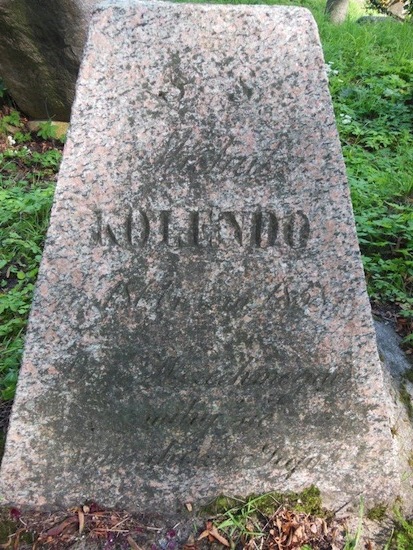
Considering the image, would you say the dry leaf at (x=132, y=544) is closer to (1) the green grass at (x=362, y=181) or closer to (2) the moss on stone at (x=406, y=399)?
(1) the green grass at (x=362, y=181)

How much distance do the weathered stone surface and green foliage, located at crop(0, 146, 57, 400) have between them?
0.57 meters

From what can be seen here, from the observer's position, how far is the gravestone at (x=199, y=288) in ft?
4.88

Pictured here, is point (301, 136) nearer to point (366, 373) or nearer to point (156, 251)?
point (156, 251)

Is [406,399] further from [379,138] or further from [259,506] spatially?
[379,138]

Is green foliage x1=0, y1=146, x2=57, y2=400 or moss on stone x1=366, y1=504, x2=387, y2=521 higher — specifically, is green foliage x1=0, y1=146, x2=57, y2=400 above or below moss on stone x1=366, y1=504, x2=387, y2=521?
above

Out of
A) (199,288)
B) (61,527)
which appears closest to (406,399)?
(199,288)

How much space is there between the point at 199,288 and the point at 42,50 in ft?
12.1

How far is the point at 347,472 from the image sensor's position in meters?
1.84

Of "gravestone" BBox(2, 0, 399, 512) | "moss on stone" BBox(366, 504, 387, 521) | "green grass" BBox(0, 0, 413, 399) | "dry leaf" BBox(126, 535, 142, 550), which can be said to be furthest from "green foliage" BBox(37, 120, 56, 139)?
"moss on stone" BBox(366, 504, 387, 521)

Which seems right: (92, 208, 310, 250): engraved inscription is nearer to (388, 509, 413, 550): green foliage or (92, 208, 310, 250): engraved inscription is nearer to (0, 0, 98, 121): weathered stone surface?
(388, 509, 413, 550): green foliage

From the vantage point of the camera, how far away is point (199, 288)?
166 cm

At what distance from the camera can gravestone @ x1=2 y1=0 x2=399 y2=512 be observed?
149 cm

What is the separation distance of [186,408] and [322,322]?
1.66ft

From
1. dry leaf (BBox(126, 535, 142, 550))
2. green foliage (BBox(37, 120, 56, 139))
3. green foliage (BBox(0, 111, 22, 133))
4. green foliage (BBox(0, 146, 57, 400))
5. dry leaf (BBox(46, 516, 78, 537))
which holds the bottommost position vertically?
dry leaf (BBox(126, 535, 142, 550))
